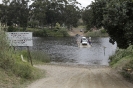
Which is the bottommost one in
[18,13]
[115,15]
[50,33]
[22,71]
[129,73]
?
[50,33]

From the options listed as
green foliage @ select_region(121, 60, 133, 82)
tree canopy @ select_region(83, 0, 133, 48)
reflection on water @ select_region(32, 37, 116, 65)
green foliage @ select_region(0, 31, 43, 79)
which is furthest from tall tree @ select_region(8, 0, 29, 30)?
tree canopy @ select_region(83, 0, 133, 48)

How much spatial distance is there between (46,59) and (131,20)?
627 inches

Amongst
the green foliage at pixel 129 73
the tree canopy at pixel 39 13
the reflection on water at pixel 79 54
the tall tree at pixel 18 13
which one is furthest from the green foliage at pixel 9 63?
the tall tree at pixel 18 13

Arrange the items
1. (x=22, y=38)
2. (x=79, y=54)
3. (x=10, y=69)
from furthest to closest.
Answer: (x=79, y=54) < (x=22, y=38) < (x=10, y=69)

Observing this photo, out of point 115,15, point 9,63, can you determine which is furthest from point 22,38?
point 115,15

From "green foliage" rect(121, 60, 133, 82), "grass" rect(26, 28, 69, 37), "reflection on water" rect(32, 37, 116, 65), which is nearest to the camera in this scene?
"green foliage" rect(121, 60, 133, 82)

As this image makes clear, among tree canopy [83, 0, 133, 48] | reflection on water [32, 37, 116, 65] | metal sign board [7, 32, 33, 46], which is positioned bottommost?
reflection on water [32, 37, 116, 65]

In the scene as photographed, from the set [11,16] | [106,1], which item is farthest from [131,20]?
[11,16]

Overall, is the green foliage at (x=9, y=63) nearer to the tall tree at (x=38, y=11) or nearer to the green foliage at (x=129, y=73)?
the green foliage at (x=129, y=73)

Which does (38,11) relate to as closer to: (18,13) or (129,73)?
(18,13)

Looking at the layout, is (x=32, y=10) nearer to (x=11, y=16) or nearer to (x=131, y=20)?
(x=11, y=16)

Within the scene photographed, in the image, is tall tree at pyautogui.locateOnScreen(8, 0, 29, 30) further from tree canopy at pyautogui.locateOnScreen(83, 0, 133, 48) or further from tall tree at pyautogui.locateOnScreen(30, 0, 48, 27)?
tree canopy at pyautogui.locateOnScreen(83, 0, 133, 48)

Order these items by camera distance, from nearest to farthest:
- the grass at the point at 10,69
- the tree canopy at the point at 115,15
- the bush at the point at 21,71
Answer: the grass at the point at 10,69 < the tree canopy at the point at 115,15 < the bush at the point at 21,71

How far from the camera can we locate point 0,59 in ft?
41.9
